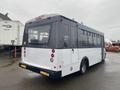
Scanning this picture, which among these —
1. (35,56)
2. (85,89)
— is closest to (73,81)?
(85,89)

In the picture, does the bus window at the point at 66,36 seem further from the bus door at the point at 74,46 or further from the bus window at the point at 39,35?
the bus window at the point at 39,35

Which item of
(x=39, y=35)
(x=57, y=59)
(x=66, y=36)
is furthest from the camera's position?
(x=39, y=35)

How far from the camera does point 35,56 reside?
6305mm

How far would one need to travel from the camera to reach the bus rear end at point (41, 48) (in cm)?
565

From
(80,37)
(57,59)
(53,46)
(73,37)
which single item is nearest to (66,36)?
(73,37)

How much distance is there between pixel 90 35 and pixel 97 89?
4.14 meters

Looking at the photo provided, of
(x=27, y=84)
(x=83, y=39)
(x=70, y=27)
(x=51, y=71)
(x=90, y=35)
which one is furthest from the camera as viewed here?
(x=90, y=35)

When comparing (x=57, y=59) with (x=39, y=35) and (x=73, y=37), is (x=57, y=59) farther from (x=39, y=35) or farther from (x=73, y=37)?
(x=73, y=37)

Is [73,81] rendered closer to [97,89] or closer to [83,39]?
[97,89]

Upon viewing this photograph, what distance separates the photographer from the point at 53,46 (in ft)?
18.5

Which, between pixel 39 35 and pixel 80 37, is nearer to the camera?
pixel 39 35

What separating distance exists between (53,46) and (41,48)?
66 centimetres

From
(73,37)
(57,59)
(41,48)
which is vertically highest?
(73,37)

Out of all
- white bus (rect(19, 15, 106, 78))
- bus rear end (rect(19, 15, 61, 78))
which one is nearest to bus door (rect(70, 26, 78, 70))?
white bus (rect(19, 15, 106, 78))
